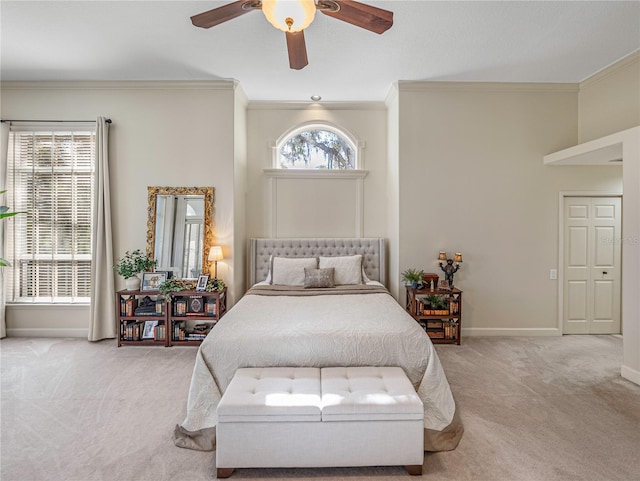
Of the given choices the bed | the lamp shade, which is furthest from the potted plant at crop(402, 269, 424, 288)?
the lamp shade

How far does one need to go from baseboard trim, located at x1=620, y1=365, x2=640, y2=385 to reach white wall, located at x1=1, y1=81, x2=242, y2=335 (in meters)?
4.43

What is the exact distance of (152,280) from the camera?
4.38 m

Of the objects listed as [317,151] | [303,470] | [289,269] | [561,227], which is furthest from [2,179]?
[561,227]

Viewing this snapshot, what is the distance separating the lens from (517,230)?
15.3 ft

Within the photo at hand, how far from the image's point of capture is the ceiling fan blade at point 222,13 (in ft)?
6.97

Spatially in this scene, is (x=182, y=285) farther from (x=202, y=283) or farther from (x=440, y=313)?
(x=440, y=313)

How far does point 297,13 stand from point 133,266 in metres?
3.70

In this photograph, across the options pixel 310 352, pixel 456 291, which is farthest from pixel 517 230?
pixel 310 352

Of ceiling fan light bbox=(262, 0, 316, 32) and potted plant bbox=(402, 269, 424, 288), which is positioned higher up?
ceiling fan light bbox=(262, 0, 316, 32)

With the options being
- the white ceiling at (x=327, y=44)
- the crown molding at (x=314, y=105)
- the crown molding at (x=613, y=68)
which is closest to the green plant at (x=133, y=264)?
the white ceiling at (x=327, y=44)

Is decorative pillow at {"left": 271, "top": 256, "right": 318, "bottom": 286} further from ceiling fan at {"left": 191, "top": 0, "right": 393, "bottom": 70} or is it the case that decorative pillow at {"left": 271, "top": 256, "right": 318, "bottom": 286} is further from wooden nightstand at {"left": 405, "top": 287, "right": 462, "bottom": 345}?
ceiling fan at {"left": 191, "top": 0, "right": 393, "bottom": 70}

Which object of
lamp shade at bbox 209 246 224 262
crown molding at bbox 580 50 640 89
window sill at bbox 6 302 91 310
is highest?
crown molding at bbox 580 50 640 89

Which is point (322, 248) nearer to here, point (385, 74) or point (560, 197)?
point (385, 74)

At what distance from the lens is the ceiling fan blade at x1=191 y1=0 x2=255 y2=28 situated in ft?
6.97
